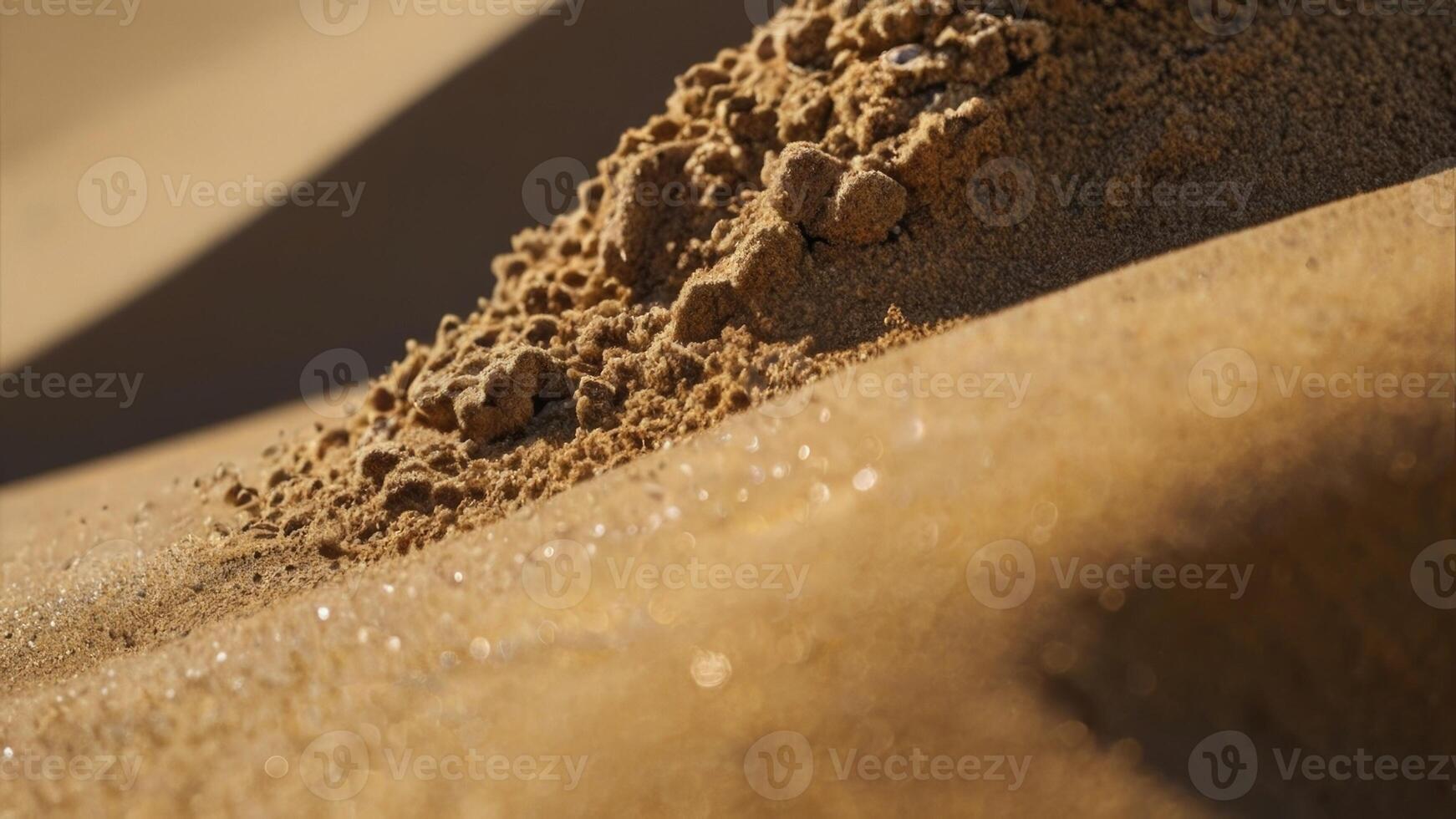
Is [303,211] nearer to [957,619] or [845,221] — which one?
[845,221]

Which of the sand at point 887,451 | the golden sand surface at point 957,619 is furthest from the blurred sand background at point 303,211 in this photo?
the golden sand surface at point 957,619

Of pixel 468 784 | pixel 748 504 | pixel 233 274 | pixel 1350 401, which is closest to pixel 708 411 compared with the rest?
pixel 748 504

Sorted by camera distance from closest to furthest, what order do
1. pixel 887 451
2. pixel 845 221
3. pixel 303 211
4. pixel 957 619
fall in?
pixel 957 619, pixel 887 451, pixel 845 221, pixel 303 211

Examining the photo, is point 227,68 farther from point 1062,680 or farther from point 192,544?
point 1062,680

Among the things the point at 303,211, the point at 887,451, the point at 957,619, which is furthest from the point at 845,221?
the point at 303,211

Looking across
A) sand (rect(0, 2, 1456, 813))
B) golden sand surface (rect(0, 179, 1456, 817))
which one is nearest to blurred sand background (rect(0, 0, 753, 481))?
sand (rect(0, 2, 1456, 813))

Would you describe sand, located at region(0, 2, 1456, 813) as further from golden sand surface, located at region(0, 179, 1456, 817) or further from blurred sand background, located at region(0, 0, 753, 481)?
blurred sand background, located at region(0, 0, 753, 481)
